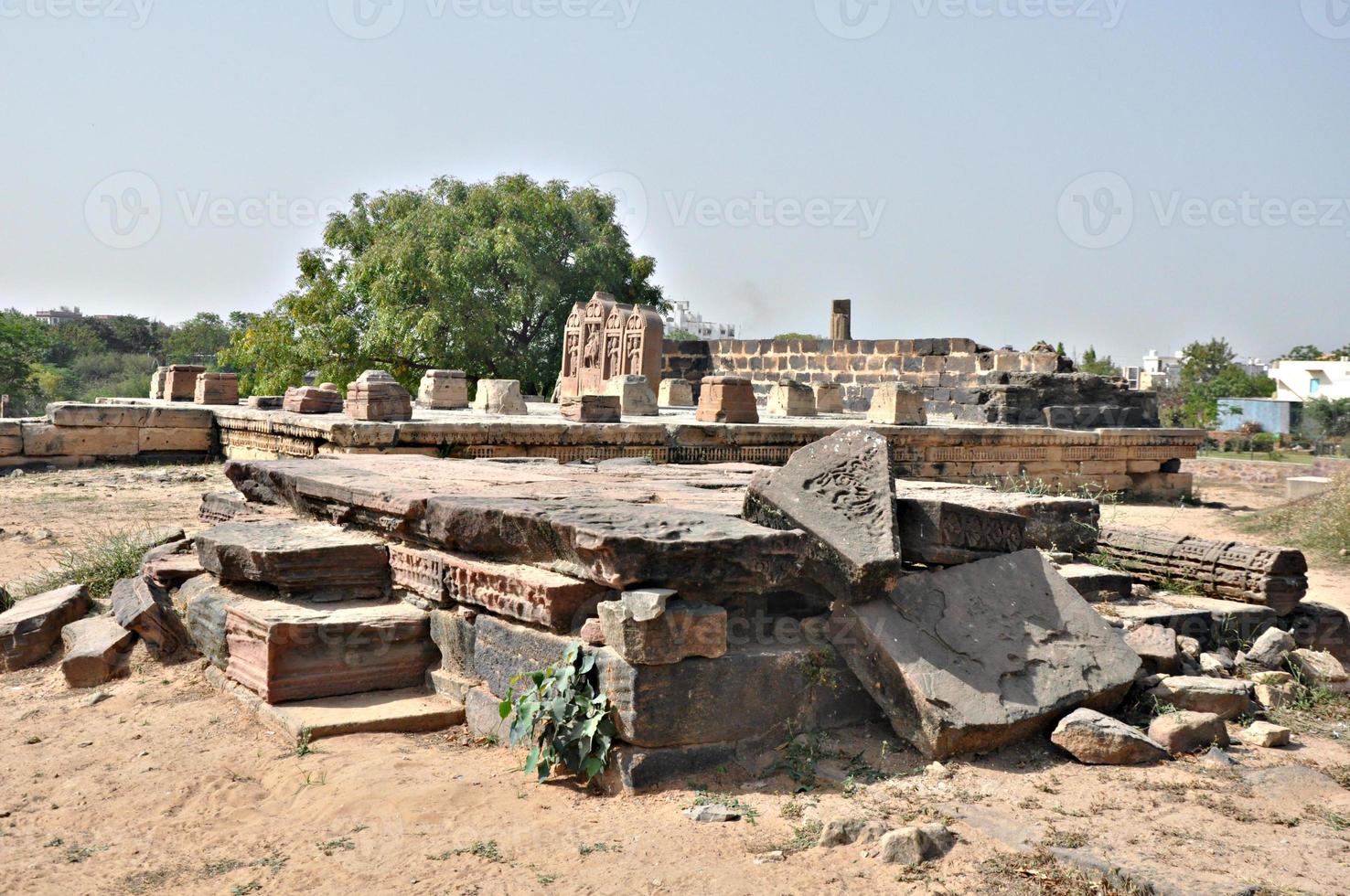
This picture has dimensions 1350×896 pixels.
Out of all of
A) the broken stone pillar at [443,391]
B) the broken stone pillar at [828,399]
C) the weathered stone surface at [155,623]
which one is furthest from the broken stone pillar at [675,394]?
the weathered stone surface at [155,623]

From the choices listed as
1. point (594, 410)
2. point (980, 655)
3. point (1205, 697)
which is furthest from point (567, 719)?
point (594, 410)

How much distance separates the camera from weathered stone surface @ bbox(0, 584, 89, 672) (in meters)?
5.42

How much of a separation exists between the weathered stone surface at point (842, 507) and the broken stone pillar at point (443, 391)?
10.9 m

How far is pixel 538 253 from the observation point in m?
23.9

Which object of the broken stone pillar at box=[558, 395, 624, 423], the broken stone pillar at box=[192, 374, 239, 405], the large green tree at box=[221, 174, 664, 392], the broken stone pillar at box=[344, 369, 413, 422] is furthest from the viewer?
the large green tree at box=[221, 174, 664, 392]

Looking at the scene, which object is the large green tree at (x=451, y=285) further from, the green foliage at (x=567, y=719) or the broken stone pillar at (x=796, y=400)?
the green foliage at (x=567, y=719)

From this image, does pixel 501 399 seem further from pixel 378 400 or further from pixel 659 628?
pixel 659 628

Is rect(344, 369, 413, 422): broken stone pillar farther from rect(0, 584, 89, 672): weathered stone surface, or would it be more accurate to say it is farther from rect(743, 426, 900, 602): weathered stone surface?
rect(743, 426, 900, 602): weathered stone surface

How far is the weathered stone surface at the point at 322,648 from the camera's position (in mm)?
4387

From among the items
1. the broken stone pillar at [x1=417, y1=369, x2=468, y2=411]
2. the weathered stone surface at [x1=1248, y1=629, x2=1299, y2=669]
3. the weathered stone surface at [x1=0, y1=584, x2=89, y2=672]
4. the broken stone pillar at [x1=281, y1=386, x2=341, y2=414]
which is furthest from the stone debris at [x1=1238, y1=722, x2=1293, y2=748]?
the broken stone pillar at [x1=417, y1=369, x2=468, y2=411]

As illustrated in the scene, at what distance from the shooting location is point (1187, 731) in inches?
150

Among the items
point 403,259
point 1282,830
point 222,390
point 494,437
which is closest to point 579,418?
point 494,437

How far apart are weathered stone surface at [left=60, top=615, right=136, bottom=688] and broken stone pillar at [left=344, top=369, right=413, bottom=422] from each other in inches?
210

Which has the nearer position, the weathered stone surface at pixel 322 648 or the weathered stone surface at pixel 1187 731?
the weathered stone surface at pixel 1187 731
